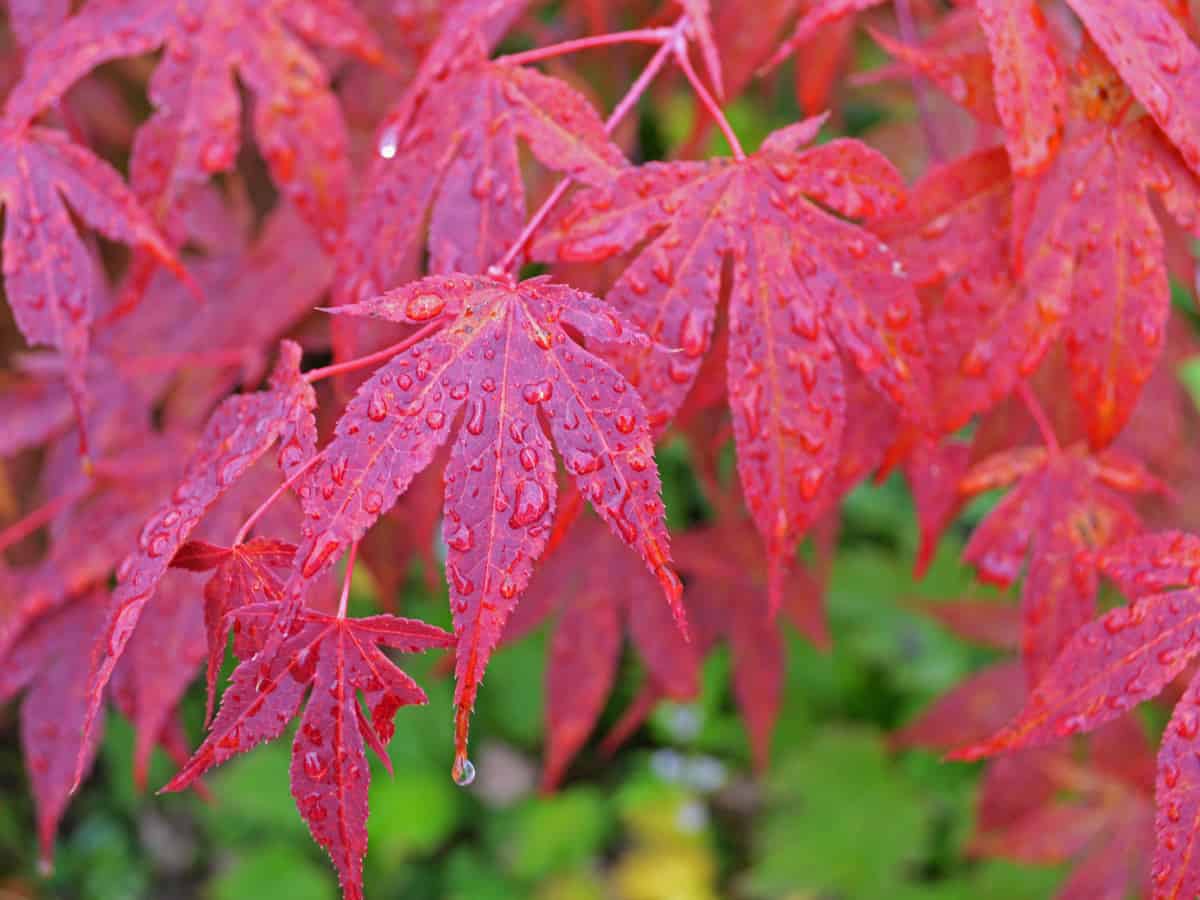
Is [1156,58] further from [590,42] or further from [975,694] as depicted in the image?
[975,694]

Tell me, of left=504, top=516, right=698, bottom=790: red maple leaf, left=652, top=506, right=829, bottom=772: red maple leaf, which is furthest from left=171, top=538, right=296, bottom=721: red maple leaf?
left=652, top=506, right=829, bottom=772: red maple leaf

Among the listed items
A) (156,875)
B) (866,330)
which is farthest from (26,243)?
(156,875)

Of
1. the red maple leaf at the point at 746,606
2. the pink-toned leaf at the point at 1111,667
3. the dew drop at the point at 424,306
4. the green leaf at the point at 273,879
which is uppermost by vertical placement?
the dew drop at the point at 424,306

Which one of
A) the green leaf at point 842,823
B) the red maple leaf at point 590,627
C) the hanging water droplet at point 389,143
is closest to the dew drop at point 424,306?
the hanging water droplet at point 389,143

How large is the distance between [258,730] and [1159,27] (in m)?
0.71

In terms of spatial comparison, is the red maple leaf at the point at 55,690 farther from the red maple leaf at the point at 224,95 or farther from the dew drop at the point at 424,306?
the dew drop at the point at 424,306

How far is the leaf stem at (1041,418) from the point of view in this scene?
88cm

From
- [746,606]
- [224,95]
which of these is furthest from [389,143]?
[746,606]

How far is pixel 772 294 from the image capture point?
0.69 m

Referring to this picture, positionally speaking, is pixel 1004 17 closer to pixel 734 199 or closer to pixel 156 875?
pixel 734 199

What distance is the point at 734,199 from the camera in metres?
0.70

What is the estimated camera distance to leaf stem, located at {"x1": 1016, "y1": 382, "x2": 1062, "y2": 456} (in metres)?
0.88

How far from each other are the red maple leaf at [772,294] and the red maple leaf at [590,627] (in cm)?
62

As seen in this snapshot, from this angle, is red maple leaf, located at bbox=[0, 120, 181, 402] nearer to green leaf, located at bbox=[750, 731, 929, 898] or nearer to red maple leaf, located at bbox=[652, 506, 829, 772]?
red maple leaf, located at bbox=[652, 506, 829, 772]
